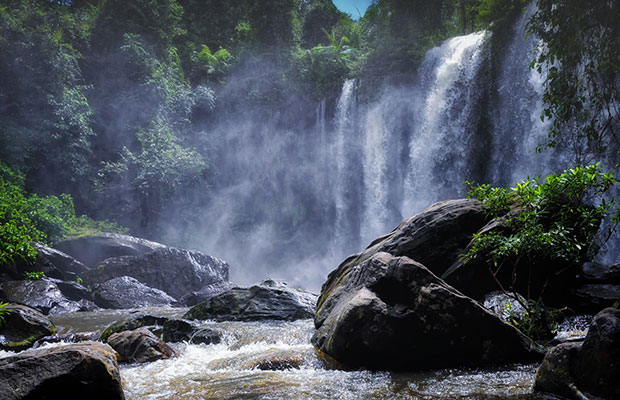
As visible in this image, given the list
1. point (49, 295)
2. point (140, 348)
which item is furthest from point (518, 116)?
point (49, 295)

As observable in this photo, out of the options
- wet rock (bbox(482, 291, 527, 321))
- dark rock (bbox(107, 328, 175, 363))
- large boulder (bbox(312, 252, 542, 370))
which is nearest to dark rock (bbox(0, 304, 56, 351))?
dark rock (bbox(107, 328, 175, 363))

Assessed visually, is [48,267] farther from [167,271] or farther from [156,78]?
[156,78]

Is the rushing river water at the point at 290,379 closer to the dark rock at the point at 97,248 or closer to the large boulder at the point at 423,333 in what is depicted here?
the large boulder at the point at 423,333

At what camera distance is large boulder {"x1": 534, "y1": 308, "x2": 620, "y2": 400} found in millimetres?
3150

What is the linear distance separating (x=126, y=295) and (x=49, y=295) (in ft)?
7.35

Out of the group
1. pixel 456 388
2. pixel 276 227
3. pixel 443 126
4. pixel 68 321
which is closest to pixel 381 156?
pixel 443 126

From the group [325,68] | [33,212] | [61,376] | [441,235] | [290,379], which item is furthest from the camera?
[325,68]

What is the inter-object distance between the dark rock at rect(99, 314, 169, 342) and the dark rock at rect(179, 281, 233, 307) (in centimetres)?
467

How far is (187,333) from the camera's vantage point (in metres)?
7.59

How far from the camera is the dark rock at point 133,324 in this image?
778 centimetres

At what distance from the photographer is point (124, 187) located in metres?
20.7

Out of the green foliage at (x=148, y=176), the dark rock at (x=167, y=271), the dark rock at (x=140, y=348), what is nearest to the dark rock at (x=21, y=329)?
the dark rock at (x=140, y=348)

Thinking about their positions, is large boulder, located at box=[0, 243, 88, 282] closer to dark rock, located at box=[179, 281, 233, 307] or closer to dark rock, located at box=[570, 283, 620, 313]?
dark rock, located at box=[179, 281, 233, 307]

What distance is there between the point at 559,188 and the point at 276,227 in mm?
19813
